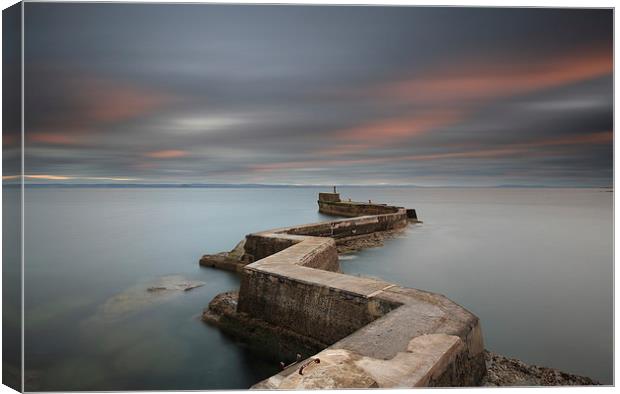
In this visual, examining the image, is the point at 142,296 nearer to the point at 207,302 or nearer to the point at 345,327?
the point at 207,302

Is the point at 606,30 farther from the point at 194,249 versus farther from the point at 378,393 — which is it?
the point at 194,249

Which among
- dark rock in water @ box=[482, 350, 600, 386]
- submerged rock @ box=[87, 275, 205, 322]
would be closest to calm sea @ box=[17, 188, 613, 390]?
submerged rock @ box=[87, 275, 205, 322]

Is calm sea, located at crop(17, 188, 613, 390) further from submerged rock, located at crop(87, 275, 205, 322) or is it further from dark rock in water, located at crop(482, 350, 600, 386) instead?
dark rock in water, located at crop(482, 350, 600, 386)

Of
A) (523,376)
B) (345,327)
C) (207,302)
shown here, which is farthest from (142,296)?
Answer: (523,376)

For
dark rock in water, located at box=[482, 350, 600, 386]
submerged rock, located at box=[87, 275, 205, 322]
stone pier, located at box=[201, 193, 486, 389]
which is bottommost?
submerged rock, located at box=[87, 275, 205, 322]

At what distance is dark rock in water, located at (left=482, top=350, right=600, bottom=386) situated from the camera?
325cm

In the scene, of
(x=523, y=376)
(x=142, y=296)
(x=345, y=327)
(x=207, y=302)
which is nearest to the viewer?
(x=523, y=376)

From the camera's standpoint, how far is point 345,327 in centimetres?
348

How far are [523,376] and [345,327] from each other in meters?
1.55

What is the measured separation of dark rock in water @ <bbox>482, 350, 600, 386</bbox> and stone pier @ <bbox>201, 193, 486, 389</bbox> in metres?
0.34

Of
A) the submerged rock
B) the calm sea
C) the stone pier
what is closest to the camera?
the stone pier

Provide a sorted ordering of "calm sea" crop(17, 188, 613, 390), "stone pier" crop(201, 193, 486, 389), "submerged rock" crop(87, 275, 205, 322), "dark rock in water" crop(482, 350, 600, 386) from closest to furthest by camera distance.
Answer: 1. "stone pier" crop(201, 193, 486, 389)
2. "dark rock in water" crop(482, 350, 600, 386)
3. "calm sea" crop(17, 188, 613, 390)
4. "submerged rock" crop(87, 275, 205, 322)

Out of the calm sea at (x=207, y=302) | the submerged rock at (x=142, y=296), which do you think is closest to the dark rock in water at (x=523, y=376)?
the calm sea at (x=207, y=302)

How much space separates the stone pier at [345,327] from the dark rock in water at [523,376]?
1.11ft
